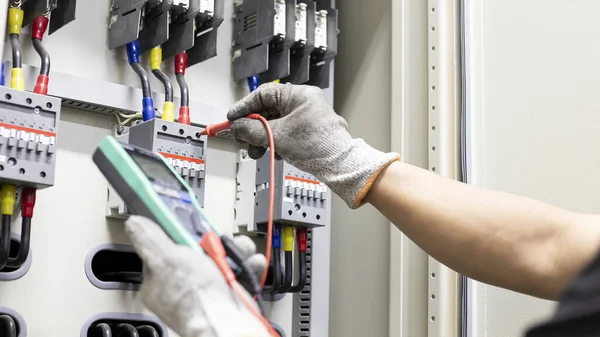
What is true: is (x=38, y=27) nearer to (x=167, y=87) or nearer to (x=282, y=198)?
(x=167, y=87)

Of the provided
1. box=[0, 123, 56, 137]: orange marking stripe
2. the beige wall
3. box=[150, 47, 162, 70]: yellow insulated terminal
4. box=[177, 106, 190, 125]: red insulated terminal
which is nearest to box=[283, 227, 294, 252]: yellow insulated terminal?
the beige wall

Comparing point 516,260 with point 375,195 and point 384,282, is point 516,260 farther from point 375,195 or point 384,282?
point 384,282

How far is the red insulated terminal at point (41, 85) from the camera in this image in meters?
1.24

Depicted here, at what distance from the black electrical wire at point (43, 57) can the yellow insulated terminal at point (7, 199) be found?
0.72 feet

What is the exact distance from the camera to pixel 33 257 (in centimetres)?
127

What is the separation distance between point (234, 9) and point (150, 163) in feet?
2.74

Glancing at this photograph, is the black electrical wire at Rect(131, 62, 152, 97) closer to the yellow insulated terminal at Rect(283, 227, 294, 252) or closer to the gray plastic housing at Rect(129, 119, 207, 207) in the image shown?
the gray plastic housing at Rect(129, 119, 207, 207)

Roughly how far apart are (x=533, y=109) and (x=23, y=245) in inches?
38.8

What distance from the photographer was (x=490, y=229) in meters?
1.06

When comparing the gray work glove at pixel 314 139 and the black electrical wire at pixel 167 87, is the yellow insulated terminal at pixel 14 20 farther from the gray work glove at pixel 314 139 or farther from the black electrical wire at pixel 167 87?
the gray work glove at pixel 314 139

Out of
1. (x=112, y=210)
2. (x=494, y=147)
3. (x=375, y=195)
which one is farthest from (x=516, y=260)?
(x=112, y=210)

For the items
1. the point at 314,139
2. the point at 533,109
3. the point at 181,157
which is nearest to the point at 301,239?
the point at 181,157

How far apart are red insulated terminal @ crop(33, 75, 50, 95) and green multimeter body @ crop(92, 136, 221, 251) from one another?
44 cm

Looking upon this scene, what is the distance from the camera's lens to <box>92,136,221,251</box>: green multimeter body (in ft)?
2.63
